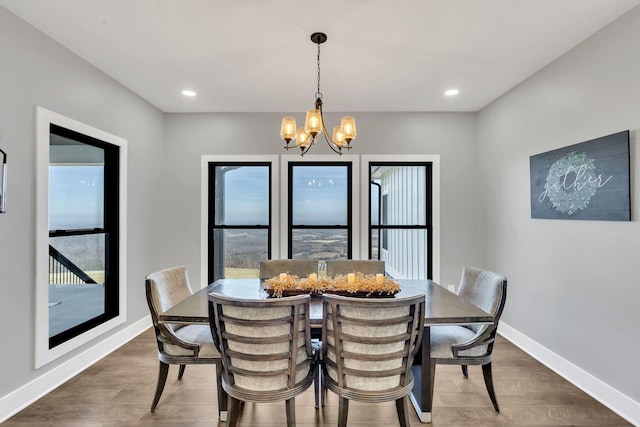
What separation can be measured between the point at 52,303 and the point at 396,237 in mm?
3679

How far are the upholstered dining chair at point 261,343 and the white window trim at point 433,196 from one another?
8.50 feet

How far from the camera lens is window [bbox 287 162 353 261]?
4332 millimetres

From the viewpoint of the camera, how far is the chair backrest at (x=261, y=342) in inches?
64.7

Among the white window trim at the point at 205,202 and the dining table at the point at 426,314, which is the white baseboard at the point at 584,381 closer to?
the dining table at the point at 426,314

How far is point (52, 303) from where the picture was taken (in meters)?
2.65

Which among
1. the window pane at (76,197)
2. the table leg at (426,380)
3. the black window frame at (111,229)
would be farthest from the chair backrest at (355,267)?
the window pane at (76,197)

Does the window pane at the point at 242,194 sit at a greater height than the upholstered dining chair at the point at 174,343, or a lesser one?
greater

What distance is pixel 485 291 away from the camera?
235cm

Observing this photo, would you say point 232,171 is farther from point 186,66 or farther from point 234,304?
point 234,304

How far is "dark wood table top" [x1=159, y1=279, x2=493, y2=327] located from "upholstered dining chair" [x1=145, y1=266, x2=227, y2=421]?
0.66ft

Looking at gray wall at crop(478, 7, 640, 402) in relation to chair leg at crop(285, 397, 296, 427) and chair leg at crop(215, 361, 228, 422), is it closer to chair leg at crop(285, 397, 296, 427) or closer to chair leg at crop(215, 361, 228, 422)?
chair leg at crop(285, 397, 296, 427)

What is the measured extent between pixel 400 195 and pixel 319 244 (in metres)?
1.28

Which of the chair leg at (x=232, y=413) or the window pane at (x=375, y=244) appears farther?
the window pane at (x=375, y=244)

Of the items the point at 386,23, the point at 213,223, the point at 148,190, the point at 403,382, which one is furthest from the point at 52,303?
the point at 386,23
